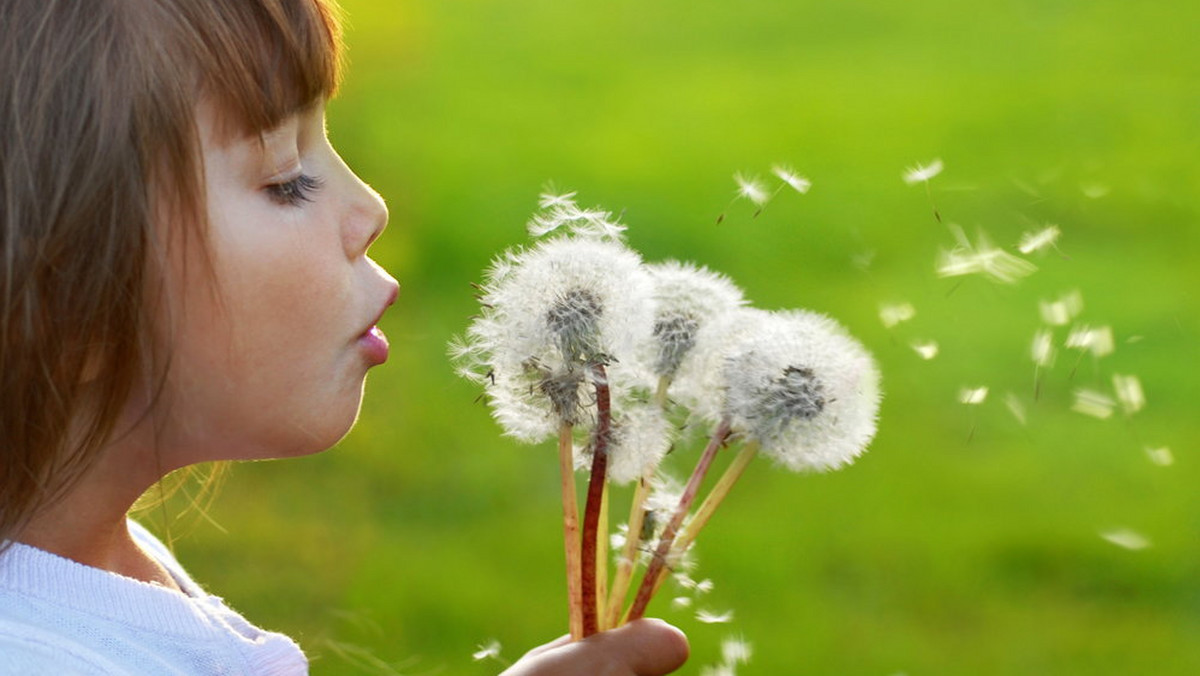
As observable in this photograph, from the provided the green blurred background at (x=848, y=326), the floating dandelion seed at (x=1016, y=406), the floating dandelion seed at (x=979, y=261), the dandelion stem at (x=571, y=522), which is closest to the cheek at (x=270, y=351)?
the dandelion stem at (x=571, y=522)

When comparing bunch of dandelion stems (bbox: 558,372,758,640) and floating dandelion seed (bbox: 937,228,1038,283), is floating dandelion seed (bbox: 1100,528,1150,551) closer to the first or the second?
floating dandelion seed (bbox: 937,228,1038,283)

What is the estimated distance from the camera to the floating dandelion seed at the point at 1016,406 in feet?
6.71

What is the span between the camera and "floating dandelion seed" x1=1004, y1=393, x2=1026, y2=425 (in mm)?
2045

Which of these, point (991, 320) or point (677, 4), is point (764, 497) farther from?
point (677, 4)

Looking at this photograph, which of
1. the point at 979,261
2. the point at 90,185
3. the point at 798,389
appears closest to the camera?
the point at 90,185

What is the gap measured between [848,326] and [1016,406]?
0.93 feet

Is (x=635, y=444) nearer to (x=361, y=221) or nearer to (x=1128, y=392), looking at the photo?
(x=361, y=221)

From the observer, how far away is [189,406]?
0.78 metres

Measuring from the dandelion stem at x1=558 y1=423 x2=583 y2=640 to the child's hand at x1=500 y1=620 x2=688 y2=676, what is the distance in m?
0.02

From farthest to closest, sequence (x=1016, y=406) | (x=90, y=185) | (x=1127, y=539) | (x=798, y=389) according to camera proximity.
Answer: (x=1016, y=406) < (x=1127, y=539) < (x=798, y=389) < (x=90, y=185)

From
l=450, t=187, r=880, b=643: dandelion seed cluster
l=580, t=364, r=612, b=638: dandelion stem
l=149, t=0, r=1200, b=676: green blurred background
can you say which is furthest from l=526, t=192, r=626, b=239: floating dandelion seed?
l=149, t=0, r=1200, b=676: green blurred background

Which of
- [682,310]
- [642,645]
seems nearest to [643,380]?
[682,310]

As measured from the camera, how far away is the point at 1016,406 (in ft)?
6.81

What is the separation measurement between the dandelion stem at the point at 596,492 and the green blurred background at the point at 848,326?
28.8 inches
